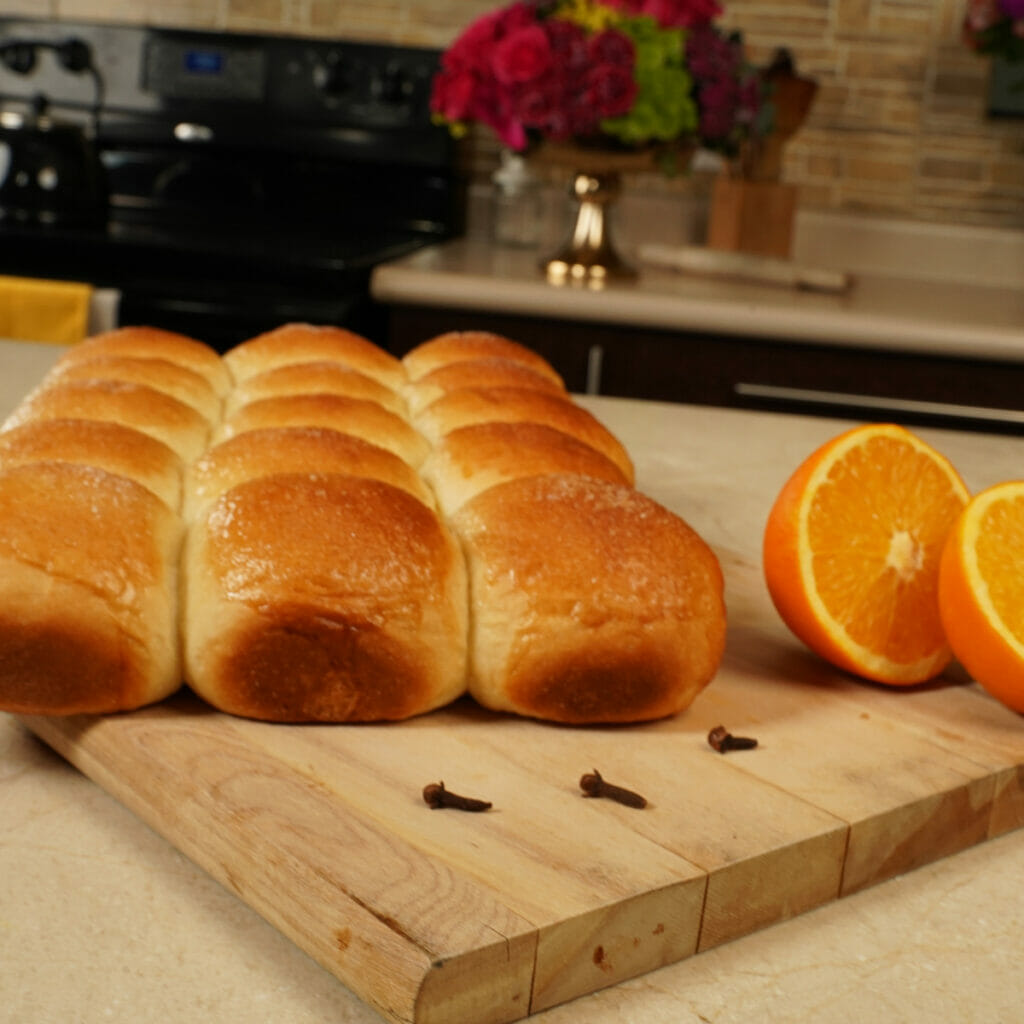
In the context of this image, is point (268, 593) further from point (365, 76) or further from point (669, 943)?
point (365, 76)

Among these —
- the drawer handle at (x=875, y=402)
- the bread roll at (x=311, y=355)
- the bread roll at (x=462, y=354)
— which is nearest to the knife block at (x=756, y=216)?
the drawer handle at (x=875, y=402)

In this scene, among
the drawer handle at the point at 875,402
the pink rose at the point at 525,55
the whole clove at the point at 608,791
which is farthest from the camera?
the pink rose at the point at 525,55

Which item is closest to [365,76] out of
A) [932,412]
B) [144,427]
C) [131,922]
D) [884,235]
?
[884,235]

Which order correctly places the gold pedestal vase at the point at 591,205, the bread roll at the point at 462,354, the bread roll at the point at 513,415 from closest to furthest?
the bread roll at the point at 513,415, the bread roll at the point at 462,354, the gold pedestal vase at the point at 591,205

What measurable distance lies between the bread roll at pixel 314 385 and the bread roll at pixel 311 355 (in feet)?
0.21

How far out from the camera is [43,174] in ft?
8.46

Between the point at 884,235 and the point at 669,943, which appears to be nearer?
the point at 669,943

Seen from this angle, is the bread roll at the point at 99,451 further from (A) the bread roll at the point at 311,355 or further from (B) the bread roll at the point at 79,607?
(A) the bread roll at the point at 311,355

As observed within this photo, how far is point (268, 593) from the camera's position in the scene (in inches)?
27.9

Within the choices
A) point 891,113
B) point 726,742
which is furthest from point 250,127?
point 726,742

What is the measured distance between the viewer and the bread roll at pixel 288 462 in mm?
826

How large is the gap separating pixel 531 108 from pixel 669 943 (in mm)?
2098

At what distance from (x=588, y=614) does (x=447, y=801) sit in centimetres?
16

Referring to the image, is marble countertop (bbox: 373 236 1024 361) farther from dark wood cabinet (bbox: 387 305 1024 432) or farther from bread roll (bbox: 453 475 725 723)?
bread roll (bbox: 453 475 725 723)
